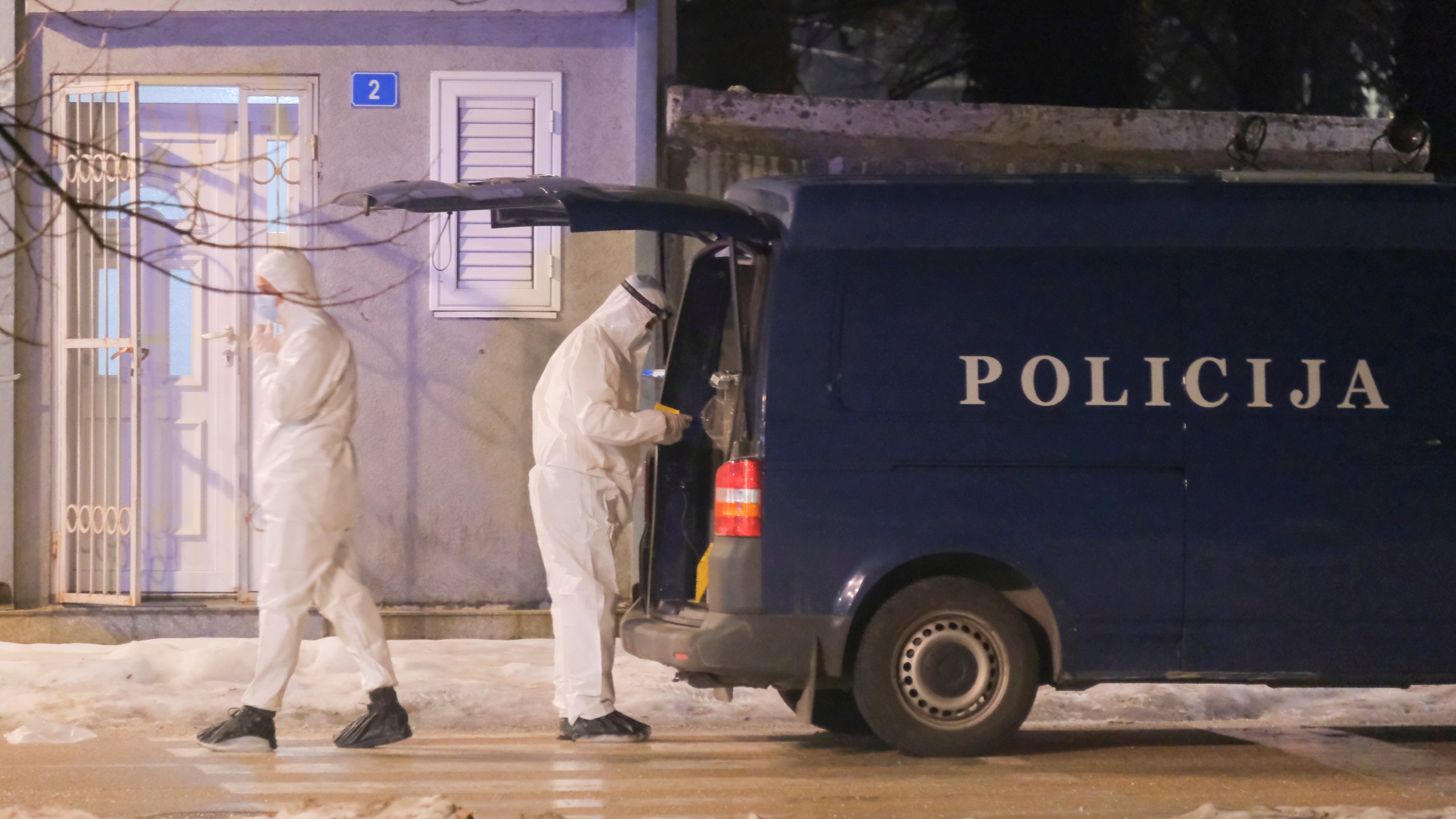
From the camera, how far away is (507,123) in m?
9.53

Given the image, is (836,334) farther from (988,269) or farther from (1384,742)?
(1384,742)

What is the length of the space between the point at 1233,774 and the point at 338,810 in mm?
3262

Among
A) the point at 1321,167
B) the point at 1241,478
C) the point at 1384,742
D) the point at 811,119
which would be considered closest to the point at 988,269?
the point at 1241,478

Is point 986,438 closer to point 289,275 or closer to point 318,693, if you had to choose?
point 289,275

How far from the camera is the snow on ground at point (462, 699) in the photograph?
23.9 ft

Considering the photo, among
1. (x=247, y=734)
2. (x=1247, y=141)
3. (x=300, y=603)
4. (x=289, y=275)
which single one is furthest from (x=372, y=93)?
(x=1247, y=141)

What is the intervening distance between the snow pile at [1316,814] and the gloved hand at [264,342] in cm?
402

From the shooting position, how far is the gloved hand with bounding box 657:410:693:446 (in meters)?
6.67

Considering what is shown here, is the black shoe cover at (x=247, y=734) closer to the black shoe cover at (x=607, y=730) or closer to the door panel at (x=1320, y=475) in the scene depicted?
the black shoe cover at (x=607, y=730)

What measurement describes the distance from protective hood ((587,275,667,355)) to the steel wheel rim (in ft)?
6.00

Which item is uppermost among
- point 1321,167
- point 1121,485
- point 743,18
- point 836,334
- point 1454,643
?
point 743,18

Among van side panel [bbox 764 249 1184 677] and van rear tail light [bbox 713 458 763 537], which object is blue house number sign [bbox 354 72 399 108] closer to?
van side panel [bbox 764 249 1184 677]

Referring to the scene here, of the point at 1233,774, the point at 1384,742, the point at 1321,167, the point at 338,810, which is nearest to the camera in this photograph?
the point at 338,810

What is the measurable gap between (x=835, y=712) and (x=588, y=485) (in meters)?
1.47
